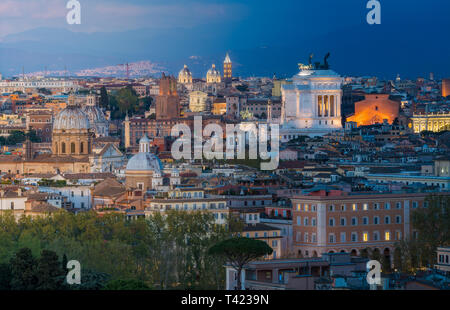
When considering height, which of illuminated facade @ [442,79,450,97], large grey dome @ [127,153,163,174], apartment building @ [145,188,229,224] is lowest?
apartment building @ [145,188,229,224]

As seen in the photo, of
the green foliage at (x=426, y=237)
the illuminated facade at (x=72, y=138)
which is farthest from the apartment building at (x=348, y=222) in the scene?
the illuminated facade at (x=72, y=138)

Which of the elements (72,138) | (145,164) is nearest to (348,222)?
(145,164)

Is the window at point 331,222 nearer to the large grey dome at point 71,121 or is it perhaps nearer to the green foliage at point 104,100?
the large grey dome at point 71,121

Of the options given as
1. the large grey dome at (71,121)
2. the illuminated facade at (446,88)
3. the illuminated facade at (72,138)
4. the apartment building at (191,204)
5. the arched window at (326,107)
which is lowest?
the apartment building at (191,204)

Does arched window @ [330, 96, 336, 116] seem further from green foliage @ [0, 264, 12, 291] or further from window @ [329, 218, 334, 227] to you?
green foliage @ [0, 264, 12, 291]

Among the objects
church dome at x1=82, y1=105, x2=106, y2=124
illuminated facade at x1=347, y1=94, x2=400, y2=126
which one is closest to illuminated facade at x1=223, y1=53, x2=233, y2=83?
church dome at x1=82, y1=105, x2=106, y2=124
